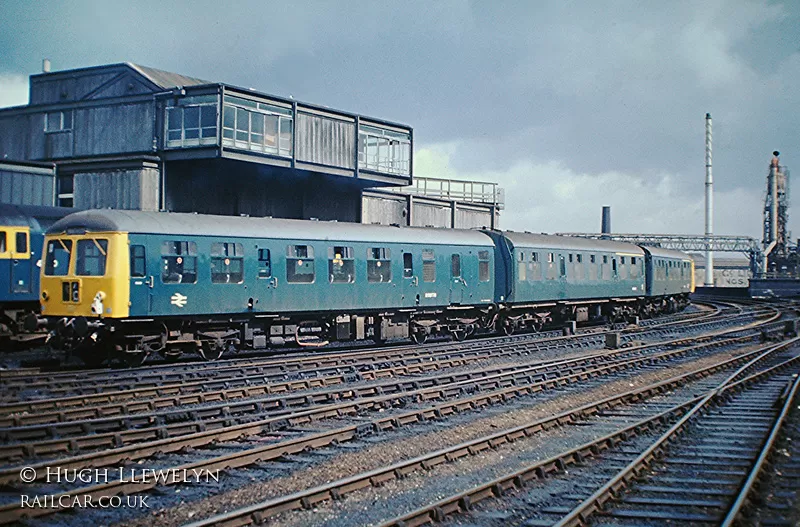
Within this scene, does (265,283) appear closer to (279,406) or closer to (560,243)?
(279,406)

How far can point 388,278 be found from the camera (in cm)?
2545

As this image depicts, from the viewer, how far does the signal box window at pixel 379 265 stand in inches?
981

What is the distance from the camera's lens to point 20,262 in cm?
2238

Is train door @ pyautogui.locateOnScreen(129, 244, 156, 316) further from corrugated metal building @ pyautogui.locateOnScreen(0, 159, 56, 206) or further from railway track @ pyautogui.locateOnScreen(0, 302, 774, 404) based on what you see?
corrugated metal building @ pyautogui.locateOnScreen(0, 159, 56, 206)

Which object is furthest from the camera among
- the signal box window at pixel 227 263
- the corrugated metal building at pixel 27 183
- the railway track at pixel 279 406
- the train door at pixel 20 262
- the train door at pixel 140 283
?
the corrugated metal building at pixel 27 183

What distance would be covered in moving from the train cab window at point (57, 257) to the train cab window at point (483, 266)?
14.0m

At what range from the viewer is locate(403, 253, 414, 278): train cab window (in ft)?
85.4

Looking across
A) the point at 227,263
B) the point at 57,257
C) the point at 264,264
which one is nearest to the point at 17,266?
the point at 57,257

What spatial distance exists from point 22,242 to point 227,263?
603 cm

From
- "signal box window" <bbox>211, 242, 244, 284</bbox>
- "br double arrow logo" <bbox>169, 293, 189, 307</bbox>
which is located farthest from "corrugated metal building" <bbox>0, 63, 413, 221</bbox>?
"br double arrow logo" <bbox>169, 293, 189, 307</bbox>

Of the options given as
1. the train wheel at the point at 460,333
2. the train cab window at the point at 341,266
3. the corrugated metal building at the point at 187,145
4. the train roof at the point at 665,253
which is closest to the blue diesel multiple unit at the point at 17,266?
the train cab window at the point at 341,266

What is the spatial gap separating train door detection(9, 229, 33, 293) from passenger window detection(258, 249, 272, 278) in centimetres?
641

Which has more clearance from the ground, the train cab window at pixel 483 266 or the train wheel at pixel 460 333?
the train cab window at pixel 483 266

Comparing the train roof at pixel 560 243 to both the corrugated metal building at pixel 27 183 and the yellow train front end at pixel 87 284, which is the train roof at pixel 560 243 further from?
the corrugated metal building at pixel 27 183
